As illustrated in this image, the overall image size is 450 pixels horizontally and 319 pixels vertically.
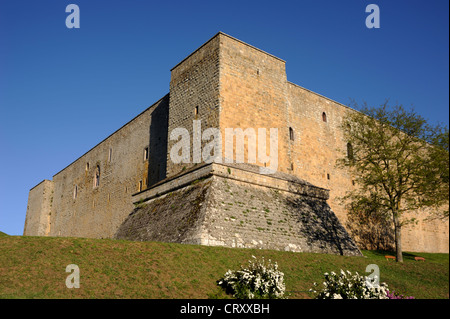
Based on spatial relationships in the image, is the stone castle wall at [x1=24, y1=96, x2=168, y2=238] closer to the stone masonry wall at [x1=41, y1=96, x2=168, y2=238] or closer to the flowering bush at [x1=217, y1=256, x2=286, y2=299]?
the stone masonry wall at [x1=41, y1=96, x2=168, y2=238]

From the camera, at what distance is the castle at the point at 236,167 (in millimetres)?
17016

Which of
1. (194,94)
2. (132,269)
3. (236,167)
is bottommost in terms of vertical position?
(132,269)

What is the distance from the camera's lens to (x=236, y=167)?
18266 millimetres

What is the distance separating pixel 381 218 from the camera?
94.3 ft

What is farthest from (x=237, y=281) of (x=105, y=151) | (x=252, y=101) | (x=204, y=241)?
(x=105, y=151)

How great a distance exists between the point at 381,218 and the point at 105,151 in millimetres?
22541

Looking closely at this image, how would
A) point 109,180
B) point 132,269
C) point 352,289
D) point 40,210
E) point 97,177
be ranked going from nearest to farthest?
point 352,289, point 132,269, point 109,180, point 97,177, point 40,210

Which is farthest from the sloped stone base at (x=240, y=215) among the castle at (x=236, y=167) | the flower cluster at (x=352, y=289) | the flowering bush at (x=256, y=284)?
the flower cluster at (x=352, y=289)

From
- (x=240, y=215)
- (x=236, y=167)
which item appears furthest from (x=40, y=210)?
(x=240, y=215)

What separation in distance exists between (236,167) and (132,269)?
26.5 feet

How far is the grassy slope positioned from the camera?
9.75 metres

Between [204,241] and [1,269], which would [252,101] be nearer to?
[204,241]

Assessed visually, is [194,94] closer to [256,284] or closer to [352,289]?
[256,284]

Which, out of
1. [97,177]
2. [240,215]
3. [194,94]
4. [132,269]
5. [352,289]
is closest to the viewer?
[352,289]
